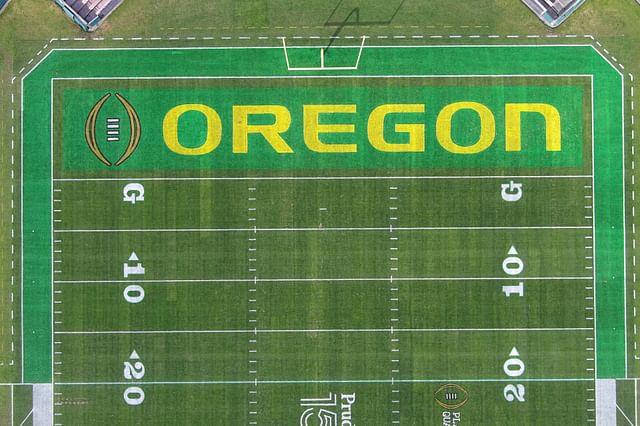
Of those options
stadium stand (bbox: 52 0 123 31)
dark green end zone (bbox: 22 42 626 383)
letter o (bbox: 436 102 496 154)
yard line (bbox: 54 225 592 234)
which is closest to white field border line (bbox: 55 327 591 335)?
dark green end zone (bbox: 22 42 626 383)

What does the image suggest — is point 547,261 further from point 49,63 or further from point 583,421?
point 49,63

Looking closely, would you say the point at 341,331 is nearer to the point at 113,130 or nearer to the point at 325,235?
the point at 325,235

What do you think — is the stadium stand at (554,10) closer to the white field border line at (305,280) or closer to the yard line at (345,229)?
the yard line at (345,229)

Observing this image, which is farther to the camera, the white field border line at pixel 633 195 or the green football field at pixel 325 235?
the white field border line at pixel 633 195

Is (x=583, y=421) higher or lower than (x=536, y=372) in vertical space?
lower

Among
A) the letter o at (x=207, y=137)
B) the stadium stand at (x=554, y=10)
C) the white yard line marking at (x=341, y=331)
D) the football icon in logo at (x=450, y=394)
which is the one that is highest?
the stadium stand at (x=554, y=10)

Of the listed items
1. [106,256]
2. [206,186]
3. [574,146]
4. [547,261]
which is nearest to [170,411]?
→ [106,256]

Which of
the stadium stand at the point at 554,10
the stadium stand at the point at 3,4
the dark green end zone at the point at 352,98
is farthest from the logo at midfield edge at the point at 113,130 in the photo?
the stadium stand at the point at 554,10
